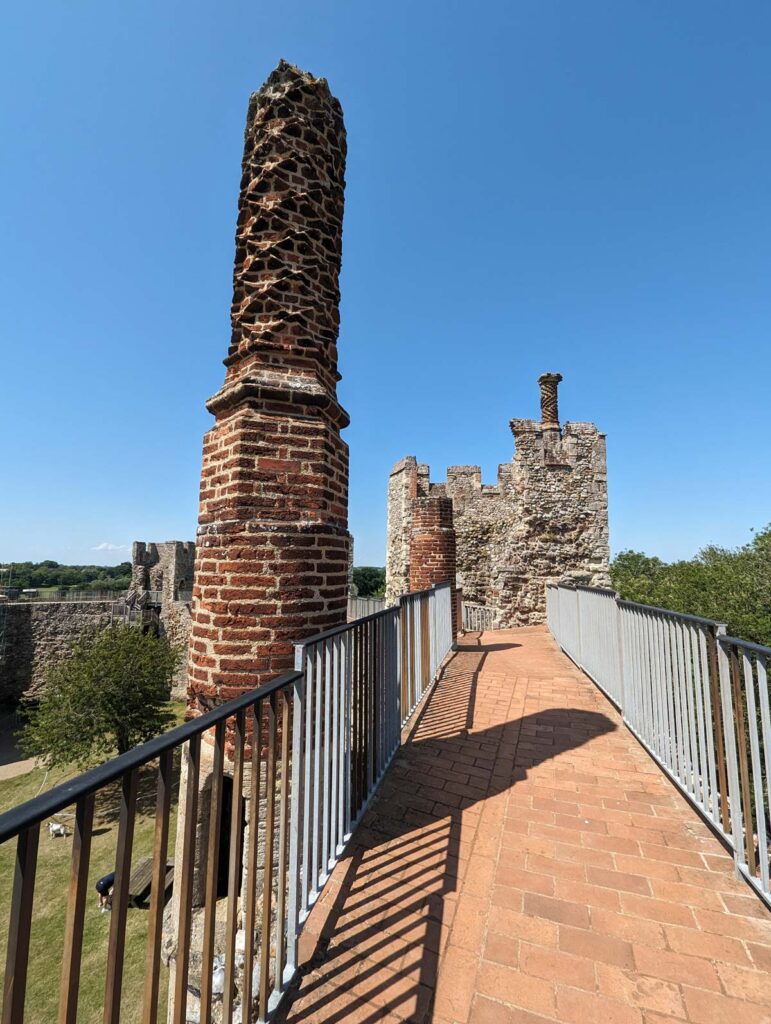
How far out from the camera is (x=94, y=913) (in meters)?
8.22

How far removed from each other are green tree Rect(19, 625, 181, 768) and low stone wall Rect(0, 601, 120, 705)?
7.13m

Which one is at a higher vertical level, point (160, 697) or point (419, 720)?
point (419, 720)

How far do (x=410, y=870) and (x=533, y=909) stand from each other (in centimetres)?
68

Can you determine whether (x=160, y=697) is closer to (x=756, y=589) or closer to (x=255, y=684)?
(x=255, y=684)

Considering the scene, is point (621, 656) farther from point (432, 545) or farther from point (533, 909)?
point (432, 545)

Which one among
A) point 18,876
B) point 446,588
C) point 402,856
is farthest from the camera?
point 446,588

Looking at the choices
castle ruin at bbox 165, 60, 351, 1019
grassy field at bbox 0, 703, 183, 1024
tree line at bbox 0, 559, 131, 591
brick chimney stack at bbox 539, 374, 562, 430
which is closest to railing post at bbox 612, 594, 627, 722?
castle ruin at bbox 165, 60, 351, 1019

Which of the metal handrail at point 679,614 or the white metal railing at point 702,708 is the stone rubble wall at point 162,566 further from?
the metal handrail at point 679,614

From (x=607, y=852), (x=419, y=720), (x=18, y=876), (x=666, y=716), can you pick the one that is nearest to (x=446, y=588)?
Result: (x=419, y=720)

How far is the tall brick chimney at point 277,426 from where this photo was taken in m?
2.80

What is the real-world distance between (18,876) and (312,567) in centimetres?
212

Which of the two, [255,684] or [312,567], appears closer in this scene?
[255,684]

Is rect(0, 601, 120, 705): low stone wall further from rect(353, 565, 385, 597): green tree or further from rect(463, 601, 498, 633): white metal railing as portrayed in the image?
rect(353, 565, 385, 597): green tree

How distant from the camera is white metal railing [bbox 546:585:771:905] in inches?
93.4
